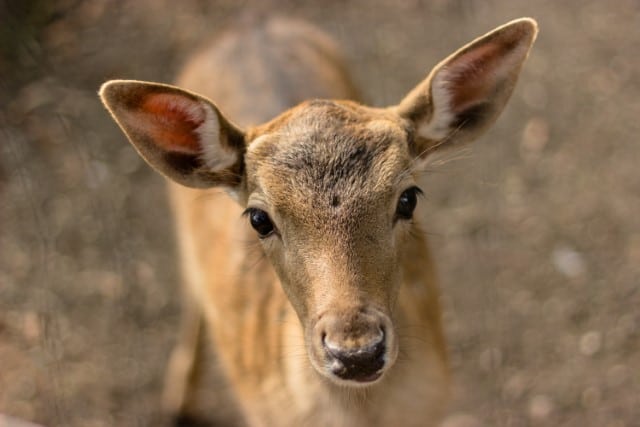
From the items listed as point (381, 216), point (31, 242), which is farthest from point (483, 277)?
point (31, 242)

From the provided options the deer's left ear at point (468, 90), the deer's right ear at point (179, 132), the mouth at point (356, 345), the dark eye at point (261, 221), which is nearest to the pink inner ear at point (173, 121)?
the deer's right ear at point (179, 132)

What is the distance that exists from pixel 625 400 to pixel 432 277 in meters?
1.49

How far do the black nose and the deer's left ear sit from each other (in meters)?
1.00

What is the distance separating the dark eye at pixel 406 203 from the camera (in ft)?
10.8

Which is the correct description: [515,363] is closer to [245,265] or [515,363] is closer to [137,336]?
[245,265]

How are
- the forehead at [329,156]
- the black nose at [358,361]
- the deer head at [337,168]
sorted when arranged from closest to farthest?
1. the black nose at [358,361]
2. the deer head at [337,168]
3. the forehead at [329,156]

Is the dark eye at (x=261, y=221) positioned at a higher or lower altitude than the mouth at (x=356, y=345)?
higher

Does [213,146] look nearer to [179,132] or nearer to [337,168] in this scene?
[179,132]

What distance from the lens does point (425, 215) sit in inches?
237

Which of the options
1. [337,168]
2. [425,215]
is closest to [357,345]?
[337,168]

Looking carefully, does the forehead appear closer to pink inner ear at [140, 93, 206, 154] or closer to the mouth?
pink inner ear at [140, 93, 206, 154]

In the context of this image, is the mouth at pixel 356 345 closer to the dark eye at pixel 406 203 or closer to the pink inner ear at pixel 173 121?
the dark eye at pixel 406 203

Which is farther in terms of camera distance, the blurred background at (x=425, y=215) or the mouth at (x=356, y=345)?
the blurred background at (x=425, y=215)

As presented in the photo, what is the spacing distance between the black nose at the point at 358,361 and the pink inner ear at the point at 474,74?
3.87 feet
